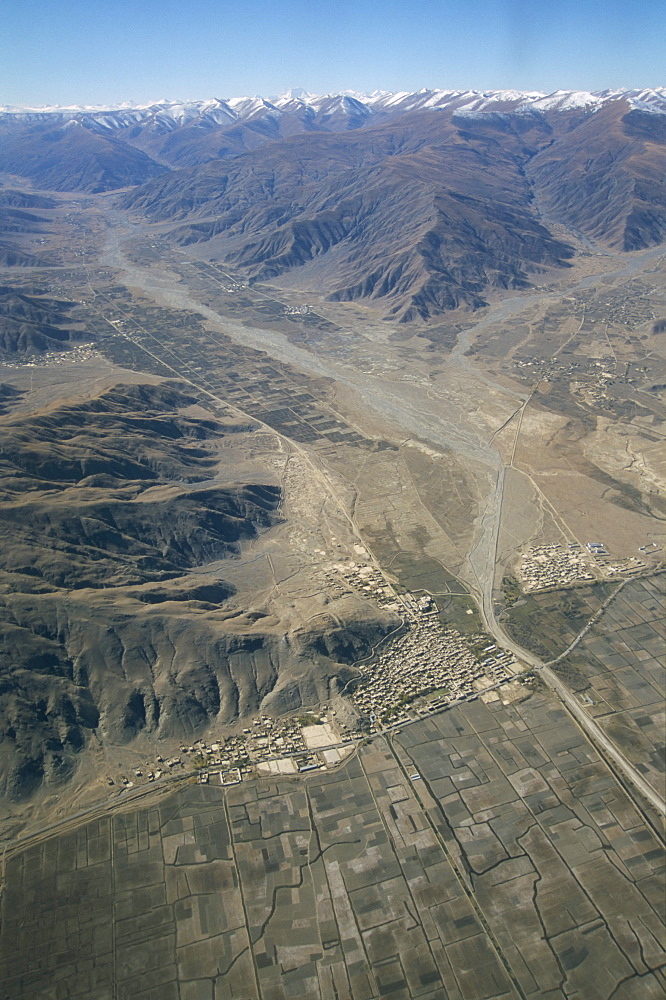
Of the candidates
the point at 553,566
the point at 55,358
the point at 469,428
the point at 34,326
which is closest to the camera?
the point at 553,566

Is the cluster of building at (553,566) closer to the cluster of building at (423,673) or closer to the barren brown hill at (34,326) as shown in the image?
the cluster of building at (423,673)

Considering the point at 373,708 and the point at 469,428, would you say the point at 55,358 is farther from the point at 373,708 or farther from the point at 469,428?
the point at 373,708

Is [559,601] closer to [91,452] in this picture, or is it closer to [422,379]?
[91,452]

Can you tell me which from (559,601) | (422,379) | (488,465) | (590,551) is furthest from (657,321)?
(559,601)

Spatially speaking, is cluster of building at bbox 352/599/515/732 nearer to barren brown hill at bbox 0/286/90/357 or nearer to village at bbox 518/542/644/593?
village at bbox 518/542/644/593

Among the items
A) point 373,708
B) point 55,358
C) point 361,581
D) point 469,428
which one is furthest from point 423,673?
point 55,358

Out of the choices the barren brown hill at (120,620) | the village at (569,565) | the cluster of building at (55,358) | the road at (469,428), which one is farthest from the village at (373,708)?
the cluster of building at (55,358)
